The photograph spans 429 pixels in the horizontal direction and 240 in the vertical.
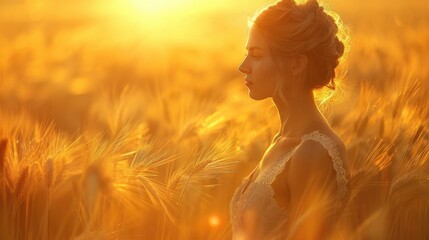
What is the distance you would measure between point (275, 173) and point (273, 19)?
0.43 m

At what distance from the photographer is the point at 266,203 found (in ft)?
7.22

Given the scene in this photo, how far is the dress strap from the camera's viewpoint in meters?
2.10

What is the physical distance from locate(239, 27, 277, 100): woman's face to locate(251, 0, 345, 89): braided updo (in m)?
0.02

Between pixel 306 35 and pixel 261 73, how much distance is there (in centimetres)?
16

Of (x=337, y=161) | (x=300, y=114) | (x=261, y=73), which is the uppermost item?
(x=261, y=73)

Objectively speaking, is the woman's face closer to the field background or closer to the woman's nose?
the woman's nose

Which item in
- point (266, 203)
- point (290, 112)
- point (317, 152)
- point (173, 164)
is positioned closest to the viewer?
point (317, 152)

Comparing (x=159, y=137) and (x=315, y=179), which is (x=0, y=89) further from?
(x=315, y=179)

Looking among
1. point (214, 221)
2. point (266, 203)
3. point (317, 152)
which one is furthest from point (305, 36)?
point (214, 221)

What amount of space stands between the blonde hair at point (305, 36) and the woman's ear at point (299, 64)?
0.06 ft

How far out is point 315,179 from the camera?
2.06 m

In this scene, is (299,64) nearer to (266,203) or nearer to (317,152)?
(317,152)

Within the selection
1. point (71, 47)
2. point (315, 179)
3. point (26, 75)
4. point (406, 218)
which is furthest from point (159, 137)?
point (71, 47)

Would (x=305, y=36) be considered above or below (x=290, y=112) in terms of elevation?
above
